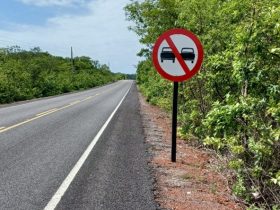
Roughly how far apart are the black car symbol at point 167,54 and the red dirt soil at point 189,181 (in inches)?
83.0

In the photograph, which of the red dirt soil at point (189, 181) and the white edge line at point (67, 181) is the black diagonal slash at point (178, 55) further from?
the white edge line at point (67, 181)

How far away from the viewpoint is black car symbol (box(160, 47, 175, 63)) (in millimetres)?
8094

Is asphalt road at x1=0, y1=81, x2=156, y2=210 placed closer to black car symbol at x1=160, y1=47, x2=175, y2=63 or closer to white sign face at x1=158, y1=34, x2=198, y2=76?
white sign face at x1=158, y1=34, x2=198, y2=76

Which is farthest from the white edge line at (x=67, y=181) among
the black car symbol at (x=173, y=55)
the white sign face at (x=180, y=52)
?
the black car symbol at (x=173, y=55)

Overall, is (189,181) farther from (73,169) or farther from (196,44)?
(196,44)

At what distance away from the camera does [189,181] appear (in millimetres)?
7180

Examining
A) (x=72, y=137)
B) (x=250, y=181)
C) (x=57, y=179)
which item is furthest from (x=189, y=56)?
(x=72, y=137)

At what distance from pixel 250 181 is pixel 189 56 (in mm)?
2678

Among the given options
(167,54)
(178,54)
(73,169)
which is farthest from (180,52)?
(73,169)

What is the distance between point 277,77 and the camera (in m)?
5.95

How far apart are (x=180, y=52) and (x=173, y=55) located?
0.14m

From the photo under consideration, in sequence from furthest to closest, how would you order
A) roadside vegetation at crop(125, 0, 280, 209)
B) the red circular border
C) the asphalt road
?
the red circular border
the asphalt road
roadside vegetation at crop(125, 0, 280, 209)

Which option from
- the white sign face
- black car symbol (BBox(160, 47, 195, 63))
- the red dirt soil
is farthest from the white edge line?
black car symbol (BBox(160, 47, 195, 63))

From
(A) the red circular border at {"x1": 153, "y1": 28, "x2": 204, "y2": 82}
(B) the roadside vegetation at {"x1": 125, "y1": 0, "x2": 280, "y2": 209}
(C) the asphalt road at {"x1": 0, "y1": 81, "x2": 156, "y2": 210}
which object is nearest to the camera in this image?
(B) the roadside vegetation at {"x1": 125, "y1": 0, "x2": 280, "y2": 209}
